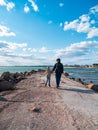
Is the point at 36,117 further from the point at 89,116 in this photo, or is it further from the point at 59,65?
the point at 59,65

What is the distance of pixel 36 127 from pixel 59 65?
982cm

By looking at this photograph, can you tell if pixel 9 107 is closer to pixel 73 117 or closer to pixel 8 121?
pixel 8 121

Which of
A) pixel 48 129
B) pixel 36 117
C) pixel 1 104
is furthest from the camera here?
pixel 1 104

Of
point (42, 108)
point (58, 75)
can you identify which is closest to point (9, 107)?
point (42, 108)

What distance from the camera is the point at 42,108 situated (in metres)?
8.45

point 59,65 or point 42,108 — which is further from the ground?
point 59,65

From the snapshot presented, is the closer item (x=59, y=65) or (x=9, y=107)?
(x=9, y=107)

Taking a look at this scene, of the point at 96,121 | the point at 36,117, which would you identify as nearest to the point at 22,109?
the point at 36,117

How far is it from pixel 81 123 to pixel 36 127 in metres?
1.48

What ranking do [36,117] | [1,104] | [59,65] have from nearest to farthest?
[36,117], [1,104], [59,65]

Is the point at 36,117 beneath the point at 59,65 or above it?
beneath

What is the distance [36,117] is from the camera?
7129 mm

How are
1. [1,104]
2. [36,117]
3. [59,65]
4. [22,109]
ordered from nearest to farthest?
[36,117], [22,109], [1,104], [59,65]

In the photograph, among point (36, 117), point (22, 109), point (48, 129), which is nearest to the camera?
point (48, 129)
